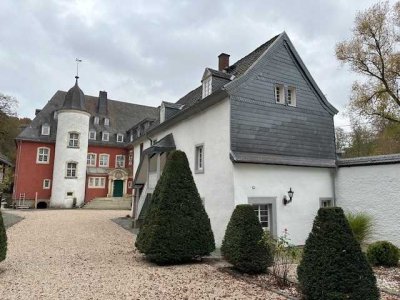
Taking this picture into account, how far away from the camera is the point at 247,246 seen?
7.61 metres

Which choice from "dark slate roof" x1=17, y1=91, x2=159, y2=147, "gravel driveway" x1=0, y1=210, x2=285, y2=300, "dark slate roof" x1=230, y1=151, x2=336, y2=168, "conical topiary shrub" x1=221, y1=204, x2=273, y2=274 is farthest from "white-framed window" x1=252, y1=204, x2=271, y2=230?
"dark slate roof" x1=17, y1=91, x2=159, y2=147

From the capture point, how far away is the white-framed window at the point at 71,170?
1216 inches

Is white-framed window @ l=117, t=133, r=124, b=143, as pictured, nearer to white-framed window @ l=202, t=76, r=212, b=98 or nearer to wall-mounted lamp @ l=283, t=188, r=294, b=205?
white-framed window @ l=202, t=76, r=212, b=98

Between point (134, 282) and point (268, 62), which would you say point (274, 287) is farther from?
point (268, 62)

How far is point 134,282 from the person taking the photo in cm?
694

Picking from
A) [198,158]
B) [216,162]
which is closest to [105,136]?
[198,158]

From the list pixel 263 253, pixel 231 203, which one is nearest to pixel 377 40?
pixel 231 203

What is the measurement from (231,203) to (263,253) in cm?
354

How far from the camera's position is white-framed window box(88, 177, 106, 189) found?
32.9 m

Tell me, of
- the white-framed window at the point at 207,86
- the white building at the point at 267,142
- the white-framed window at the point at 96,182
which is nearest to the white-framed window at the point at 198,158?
the white building at the point at 267,142

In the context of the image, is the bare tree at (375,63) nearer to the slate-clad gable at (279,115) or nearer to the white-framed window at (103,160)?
the slate-clad gable at (279,115)

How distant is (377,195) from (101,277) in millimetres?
10234

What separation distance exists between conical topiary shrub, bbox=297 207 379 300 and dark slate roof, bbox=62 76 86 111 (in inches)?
1171

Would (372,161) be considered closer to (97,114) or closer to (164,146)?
(164,146)
